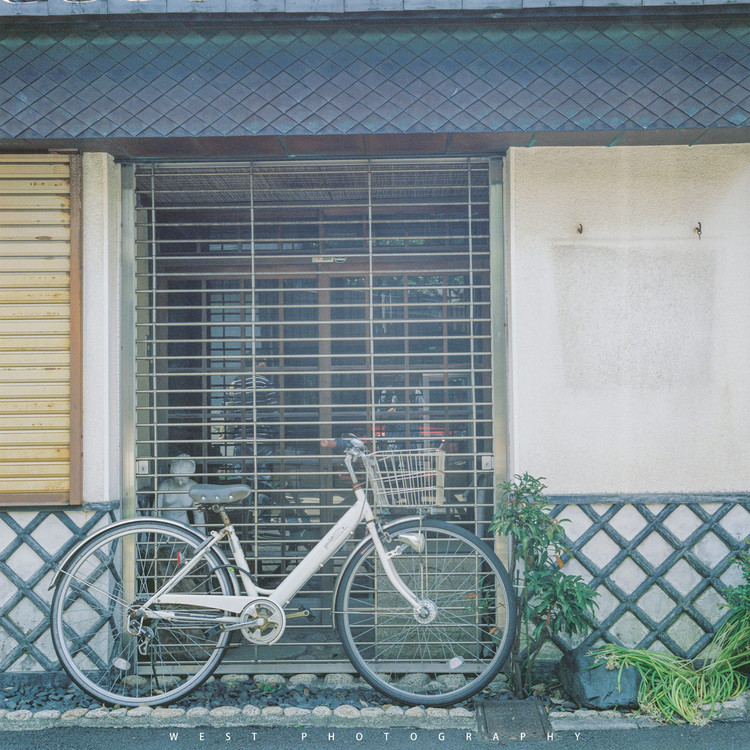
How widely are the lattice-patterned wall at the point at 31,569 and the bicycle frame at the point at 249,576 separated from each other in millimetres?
827

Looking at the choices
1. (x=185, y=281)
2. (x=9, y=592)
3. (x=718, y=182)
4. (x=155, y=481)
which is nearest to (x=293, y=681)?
(x=155, y=481)

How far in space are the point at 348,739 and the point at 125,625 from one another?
1.65 meters

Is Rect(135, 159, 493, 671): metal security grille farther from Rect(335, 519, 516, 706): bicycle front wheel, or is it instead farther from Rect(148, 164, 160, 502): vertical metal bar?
Rect(335, 519, 516, 706): bicycle front wheel

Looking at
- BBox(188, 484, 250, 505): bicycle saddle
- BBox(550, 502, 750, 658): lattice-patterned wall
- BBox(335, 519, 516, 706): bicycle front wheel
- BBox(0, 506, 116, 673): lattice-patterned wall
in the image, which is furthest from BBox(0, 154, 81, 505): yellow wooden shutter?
BBox(550, 502, 750, 658): lattice-patterned wall

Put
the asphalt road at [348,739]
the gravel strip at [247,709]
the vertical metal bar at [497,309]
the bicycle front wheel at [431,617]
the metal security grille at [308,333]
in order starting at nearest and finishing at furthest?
the asphalt road at [348,739] → the gravel strip at [247,709] → the bicycle front wheel at [431,617] → the vertical metal bar at [497,309] → the metal security grille at [308,333]

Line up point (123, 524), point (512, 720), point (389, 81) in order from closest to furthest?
1. point (512, 720)
2. point (389, 81)
3. point (123, 524)

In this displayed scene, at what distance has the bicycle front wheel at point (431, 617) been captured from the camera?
14.3 ft

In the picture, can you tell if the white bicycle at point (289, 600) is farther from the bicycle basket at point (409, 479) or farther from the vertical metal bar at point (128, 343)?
the vertical metal bar at point (128, 343)

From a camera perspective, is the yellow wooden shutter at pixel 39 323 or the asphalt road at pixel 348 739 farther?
the yellow wooden shutter at pixel 39 323

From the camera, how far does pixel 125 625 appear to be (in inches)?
174

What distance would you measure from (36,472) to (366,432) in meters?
2.44

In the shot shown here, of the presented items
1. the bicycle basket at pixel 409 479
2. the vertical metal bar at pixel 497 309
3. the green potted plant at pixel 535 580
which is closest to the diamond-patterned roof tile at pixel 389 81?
the vertical metal bar at pixel 497 309

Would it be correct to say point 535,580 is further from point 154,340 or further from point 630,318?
point 154,340

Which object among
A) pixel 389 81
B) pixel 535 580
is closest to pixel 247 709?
pixel 535 580
